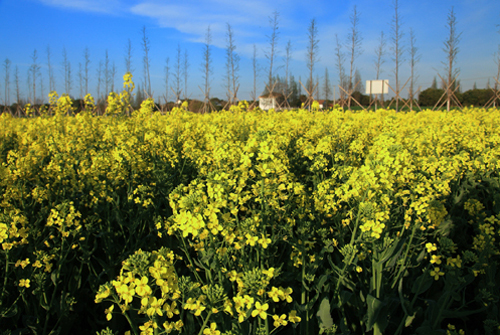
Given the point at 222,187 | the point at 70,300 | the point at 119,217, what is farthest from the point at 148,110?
the point at 222,187

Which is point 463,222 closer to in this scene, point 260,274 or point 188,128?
point 260,274

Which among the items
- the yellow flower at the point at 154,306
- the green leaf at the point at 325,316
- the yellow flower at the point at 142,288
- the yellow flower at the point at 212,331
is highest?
the yellow flower at the point at 142,288

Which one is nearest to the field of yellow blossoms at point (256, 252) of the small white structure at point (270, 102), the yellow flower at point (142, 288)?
the yellow flower at point (142, 288)

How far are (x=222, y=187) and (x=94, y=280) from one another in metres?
1.71

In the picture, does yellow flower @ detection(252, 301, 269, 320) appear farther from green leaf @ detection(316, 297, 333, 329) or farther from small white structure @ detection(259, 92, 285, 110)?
small white structure @ detection(259, 92, 285, 110)

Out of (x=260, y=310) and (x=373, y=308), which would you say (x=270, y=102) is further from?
(x=260, y=310)

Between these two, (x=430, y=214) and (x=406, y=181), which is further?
(x=406, y=181)

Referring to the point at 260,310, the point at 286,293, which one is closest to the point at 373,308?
the point at 286,293

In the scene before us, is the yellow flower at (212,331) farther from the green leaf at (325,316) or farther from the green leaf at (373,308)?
the green leaf at (373,308)

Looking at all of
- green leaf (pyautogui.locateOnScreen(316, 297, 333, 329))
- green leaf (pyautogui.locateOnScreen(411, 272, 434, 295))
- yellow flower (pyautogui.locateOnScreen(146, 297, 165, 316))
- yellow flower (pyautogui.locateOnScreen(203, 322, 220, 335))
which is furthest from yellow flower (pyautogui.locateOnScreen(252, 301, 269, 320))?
green leaf (pyautogui.locateOnScreen(411, 272, 434, 295))

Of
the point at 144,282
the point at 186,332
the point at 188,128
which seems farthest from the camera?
the point at 188,128

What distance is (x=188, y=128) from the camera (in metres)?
5.21

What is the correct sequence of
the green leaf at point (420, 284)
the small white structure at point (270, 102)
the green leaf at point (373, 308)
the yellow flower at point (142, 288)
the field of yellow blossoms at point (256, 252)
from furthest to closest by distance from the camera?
1. the small white structure at point (270, 102)
2. the green leaf at point (420, 284)
3. the green leaf at point (373, 308)
4. the field of yellow blossoms at point (256, 252)
5. the yellow flower at point (142, 288)

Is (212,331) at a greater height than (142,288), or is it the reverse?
(142,288)
